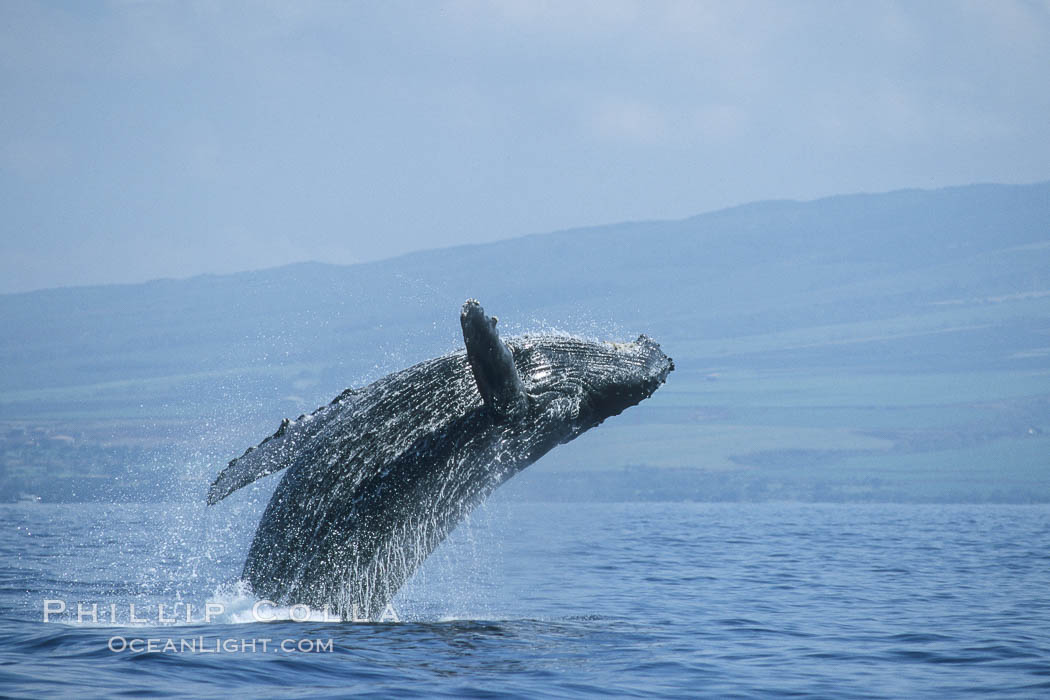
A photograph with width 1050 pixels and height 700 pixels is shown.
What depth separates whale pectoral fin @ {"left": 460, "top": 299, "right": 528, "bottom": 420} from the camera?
8.91m

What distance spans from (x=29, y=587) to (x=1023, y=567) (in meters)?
19.7

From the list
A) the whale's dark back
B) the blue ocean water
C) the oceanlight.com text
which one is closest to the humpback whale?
the whale's dark back

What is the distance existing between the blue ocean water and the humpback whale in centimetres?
51

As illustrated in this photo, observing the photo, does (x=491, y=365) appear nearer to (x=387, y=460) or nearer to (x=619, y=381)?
(x=387, y=460)

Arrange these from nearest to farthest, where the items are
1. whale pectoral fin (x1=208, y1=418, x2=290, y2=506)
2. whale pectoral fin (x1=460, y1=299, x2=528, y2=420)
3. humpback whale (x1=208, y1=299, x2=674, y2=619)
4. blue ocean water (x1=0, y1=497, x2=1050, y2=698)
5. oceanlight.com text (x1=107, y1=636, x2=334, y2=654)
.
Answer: blue ocean water (x1=0, y1=497, x2=1050, y2=698) < whale pectoral fin (x1=460, y1=299, x2=528, y2=420) < oceanlight.com text (x1=107, y1=636, x2=334, y2=654) < whale pectoral fin (x1=208, y1=418, x2=290, y2=506) < humpback whale (x1=208, y1=299, x2=674, y2=619)

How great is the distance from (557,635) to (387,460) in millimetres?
2588

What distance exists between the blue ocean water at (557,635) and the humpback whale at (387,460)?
0.51 m

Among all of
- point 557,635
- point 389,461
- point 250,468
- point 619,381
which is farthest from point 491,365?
point 557,635

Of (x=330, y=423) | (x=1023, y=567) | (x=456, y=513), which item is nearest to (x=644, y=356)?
(x=456, y=513)

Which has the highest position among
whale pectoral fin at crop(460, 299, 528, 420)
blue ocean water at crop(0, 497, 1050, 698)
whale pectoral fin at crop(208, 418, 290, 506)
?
whale pectoral fin at crop(460, 299, 528, 420)

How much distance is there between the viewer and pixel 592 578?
1978 cm

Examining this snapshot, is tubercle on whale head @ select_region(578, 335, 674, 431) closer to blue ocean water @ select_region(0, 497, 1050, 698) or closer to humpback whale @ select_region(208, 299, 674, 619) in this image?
humpback whale @ select_region(208, 299, 674, 619)

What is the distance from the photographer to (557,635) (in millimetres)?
11203

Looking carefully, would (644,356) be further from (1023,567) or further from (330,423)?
(1023,567)
